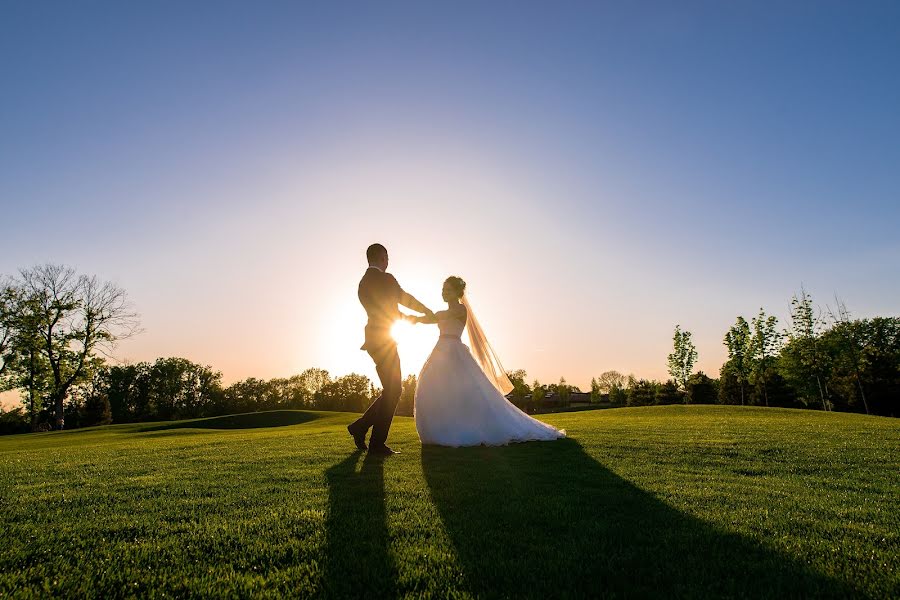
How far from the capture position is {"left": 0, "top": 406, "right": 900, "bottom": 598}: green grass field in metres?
2.81

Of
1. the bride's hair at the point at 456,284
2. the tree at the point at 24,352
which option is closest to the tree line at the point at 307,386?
the tree at the point at 24,352

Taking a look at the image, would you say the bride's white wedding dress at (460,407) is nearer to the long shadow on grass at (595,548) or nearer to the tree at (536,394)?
the long shadow on grass at (595,548)

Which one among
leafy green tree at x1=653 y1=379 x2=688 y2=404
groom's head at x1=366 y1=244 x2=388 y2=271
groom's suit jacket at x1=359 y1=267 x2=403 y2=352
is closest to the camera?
groom's suit jacket at x1=359 y1=267 x2=403 y2=352

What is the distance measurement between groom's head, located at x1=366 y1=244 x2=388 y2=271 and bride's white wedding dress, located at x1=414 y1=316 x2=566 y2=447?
92.7 inches

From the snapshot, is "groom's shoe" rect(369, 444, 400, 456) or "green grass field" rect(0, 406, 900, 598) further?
"groom's shoe" rect(369, 444, 400, 456)

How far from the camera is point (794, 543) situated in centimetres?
340

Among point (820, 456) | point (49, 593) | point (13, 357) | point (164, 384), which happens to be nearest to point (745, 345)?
point (820, 456)

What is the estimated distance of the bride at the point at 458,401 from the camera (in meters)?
9.55

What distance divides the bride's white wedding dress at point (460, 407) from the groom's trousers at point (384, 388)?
55.4 inches

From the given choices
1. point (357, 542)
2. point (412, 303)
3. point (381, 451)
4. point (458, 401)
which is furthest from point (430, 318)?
point (357, 542)

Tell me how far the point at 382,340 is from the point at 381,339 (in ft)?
0.10

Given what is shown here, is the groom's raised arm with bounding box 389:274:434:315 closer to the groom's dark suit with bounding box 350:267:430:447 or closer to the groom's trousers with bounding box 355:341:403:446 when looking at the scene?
the groom's dark suit with bounding box 350:267:430:447

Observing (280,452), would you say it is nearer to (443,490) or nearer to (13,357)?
(443,490)

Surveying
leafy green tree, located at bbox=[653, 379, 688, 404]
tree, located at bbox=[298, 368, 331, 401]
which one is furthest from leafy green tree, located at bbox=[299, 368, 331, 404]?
leafy green tree, located at bbox=[653, 379, 688, 404]
